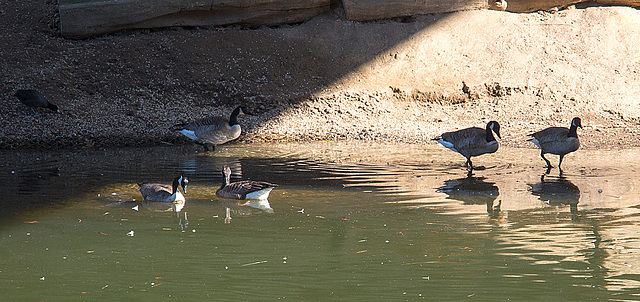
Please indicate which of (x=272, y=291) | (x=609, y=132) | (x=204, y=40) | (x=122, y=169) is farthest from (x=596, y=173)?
(x=204, y=40)

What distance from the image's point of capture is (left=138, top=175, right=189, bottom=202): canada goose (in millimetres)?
8727

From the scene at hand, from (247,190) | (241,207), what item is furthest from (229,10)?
(241,207)

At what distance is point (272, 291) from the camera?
5.23 metres

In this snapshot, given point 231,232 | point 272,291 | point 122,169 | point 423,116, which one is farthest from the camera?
point 423,116

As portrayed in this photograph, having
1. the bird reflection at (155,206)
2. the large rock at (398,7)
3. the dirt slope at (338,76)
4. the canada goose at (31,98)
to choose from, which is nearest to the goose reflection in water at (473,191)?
the bird reflection at (155,206)

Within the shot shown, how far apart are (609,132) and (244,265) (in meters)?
12.4

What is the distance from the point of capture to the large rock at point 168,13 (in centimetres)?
1942

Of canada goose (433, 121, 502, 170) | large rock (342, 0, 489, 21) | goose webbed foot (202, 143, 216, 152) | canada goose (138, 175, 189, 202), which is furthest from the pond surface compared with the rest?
large rock (342, 0, 489, 21)

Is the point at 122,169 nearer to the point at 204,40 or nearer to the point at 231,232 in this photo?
the point at 231,232

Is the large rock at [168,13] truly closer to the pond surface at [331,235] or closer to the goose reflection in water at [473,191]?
the pond surface at [331,235]

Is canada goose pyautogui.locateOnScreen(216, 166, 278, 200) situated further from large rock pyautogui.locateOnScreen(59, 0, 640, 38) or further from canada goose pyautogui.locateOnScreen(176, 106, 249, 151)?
large rock pyautogui.locateOnScreen(59, 0, 640, 38)

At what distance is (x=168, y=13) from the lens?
1977 centimetres

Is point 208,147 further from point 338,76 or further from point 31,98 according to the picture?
point 338,76

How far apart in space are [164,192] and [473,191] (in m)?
4.51
